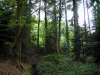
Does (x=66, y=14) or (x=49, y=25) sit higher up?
(x=66, y=14)

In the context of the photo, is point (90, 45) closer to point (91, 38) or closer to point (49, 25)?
point (91, 38)

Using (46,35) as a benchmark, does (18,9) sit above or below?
above

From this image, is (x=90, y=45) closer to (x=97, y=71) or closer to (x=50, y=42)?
(x=97, y=71)

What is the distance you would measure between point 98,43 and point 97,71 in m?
4.40

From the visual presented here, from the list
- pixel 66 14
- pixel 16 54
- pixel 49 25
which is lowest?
pixel 16 54

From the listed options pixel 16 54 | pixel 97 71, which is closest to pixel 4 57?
pixel 16 54

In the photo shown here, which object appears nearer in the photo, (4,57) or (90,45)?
(4,57)

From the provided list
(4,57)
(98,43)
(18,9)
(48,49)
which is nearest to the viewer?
(18,9)

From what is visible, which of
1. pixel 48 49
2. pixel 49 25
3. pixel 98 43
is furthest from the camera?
pixel 49 25

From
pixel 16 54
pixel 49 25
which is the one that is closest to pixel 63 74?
pixel 16 54

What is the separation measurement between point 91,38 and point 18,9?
8175mm

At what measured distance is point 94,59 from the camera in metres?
16.8

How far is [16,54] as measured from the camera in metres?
11.6

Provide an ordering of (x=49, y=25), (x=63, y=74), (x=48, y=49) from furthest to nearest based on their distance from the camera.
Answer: (x=49, y=25)
(x=48, y=49)
(x=63, y=74)
